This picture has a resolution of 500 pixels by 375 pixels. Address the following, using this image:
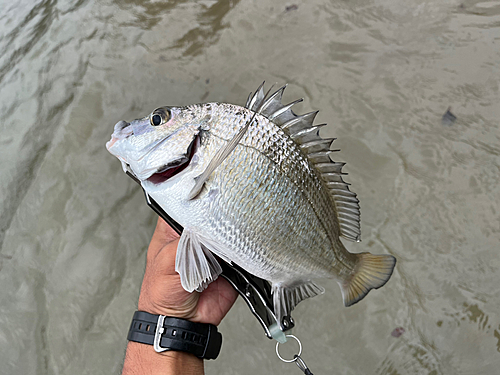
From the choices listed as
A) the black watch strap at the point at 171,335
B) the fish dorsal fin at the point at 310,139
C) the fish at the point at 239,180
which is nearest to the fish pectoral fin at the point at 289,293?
the fish at the point at 239,180

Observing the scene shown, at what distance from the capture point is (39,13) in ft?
9.85

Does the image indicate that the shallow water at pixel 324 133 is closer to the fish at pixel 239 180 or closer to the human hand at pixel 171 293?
the human hand at pixel 171 293

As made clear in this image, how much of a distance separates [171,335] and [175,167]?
30.5 inches

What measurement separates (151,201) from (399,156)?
1680 millimetres

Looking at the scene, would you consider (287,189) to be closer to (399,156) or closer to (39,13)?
(399,156)

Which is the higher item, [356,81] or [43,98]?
[43,98]

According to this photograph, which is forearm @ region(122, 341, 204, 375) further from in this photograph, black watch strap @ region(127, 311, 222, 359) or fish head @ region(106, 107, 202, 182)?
fish head @ region(106, 107, 202, 182)

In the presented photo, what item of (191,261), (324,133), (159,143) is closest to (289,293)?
(191,261)

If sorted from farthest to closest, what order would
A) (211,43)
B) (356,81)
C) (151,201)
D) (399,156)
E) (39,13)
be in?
(39,13), (211,43), (356,81), (399,156), (151,201)

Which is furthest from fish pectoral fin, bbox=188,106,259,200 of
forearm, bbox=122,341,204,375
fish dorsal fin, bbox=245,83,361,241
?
forearm, bbox=122,341,204,375

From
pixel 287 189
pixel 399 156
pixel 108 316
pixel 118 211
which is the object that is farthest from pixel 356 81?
pixel 108 316

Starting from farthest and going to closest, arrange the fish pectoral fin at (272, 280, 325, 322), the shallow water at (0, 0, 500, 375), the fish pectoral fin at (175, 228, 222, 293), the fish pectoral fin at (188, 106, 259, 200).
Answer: the shallow water at (0, 0, 500, 375)
the fish pectoral fin at (272, 280, 325, 322)
the fish pectoral fin at (175, 228, 222, 293)
the fish pectoral fin at (188, 106, 259, 200)

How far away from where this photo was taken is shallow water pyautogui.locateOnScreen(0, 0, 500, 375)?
1957 millimetres

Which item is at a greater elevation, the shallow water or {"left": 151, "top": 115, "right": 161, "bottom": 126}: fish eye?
{"left": 151, "top": 115, "right": 161, "bottom": 126}: fish eye
